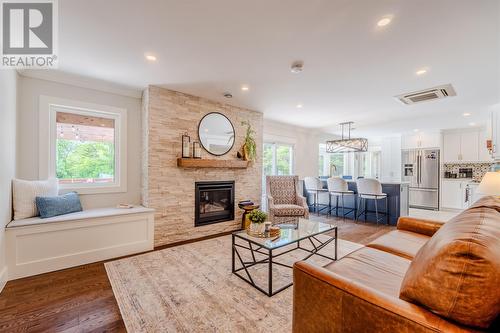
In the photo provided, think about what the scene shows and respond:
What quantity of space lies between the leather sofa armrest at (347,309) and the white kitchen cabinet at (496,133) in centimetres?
437

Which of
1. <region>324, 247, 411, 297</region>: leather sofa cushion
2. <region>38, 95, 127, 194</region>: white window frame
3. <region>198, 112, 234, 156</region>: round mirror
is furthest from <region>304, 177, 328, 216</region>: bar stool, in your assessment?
<region>38, 95, 127, 194</region>: white window frame

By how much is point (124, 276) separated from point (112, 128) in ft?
7.36

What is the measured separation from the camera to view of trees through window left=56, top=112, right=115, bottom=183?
3.11 meters

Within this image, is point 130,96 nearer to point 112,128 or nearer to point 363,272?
point 112,128

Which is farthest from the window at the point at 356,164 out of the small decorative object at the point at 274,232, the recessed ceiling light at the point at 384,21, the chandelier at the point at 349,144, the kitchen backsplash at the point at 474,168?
the recessed ceiling light at the point at 384,21

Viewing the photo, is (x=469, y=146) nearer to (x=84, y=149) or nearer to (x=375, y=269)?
(x=375, y=269)

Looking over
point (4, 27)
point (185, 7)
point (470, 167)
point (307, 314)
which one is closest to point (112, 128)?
point (4, 27)

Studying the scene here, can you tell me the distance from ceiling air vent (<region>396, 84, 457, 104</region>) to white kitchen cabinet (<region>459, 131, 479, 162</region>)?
12.1 ft

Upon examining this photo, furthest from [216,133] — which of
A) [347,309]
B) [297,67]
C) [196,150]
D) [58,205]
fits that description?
[347,309]

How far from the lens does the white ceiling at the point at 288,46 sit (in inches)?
68.7

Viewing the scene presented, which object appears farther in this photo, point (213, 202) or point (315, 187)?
point (315, 187)

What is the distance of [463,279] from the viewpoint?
773mm

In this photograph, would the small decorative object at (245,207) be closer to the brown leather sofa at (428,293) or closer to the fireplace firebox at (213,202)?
the fireplace firebox at (213,202)

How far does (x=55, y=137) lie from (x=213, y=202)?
2.47 meters
